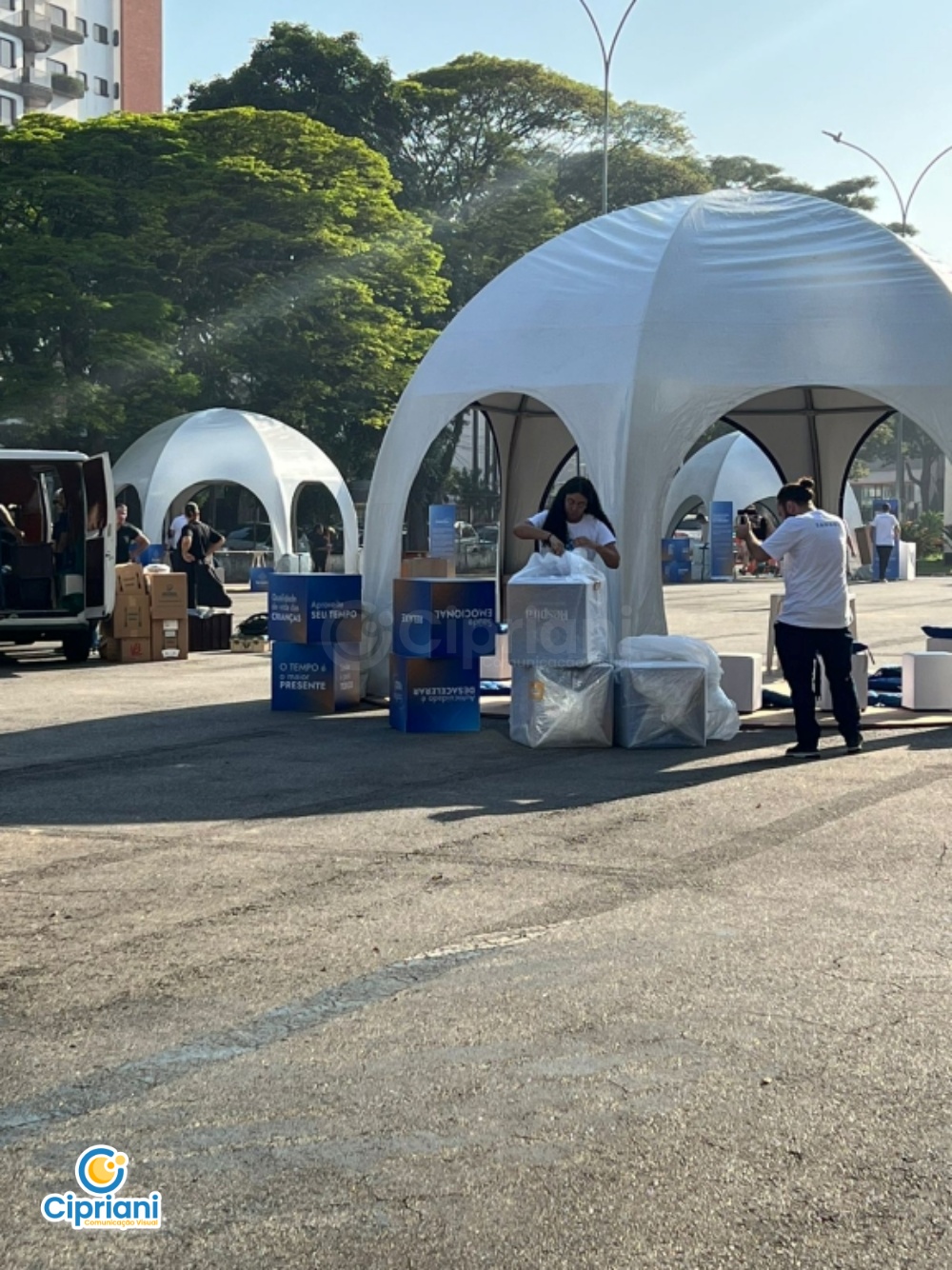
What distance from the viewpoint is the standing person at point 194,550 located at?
2155 cm

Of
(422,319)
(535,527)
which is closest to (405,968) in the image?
(535,527)

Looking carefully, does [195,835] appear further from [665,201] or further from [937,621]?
[937,621]

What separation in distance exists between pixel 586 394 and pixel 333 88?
43.2 meters

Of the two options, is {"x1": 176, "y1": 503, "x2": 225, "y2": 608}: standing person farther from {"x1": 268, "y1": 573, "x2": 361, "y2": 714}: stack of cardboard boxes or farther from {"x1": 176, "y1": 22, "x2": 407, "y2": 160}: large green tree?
{"x1": 176, "y1": 22, "x2": 407, "y2": 160}: large green tree

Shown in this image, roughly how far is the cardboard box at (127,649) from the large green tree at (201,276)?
22.5m

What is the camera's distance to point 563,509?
12711 millimetres

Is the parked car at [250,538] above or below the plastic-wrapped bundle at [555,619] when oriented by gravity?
above

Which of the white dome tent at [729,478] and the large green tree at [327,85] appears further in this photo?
the large green tree at [327,85]

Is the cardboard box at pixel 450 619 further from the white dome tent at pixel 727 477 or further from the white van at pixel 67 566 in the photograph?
the white dome tent at pixel 727 477

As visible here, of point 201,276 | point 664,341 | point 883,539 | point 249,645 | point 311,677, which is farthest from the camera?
point 201,276

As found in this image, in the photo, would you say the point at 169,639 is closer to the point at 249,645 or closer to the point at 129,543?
the point at 249,645

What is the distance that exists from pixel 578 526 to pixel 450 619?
1.28m

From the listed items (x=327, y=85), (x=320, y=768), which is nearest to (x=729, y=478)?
(x=327, y=85)

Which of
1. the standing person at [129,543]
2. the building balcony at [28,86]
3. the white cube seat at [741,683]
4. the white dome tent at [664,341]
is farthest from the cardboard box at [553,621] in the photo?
the building balcony at [28,86]
